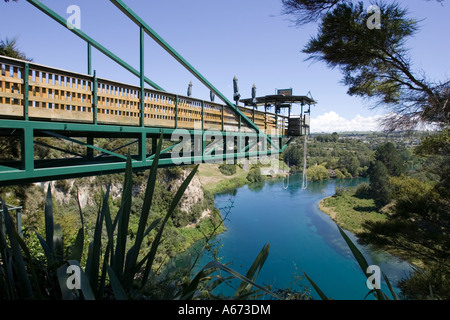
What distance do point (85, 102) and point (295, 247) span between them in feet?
64.3

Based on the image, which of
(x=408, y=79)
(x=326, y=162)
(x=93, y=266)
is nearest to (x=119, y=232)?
(x=93, y=266)

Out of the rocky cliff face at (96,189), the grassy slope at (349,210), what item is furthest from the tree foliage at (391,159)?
the rocky cliff face at (96,189)

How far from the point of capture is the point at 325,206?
104 feet

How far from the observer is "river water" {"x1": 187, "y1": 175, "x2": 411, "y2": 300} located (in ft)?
52.5

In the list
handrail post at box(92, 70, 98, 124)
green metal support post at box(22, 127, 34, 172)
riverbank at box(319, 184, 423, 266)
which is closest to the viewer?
green metal support post at box(22, 127, 34, 172)

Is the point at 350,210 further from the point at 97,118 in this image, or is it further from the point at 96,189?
the point at 97,118

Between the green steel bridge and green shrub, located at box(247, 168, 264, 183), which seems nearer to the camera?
the green steel bridge

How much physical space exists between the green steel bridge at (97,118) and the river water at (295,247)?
6.10 m

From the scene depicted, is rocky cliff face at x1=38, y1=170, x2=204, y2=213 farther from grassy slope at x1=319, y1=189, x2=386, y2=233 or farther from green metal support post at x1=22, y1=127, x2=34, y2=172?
grassy slope at x1=319, y1=189, x2=386, y2=233

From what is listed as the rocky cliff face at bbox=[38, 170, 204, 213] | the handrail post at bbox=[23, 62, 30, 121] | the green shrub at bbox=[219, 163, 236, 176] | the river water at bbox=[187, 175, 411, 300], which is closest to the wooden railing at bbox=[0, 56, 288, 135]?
the handrail post at bbox=[23, 62, 30, 121]

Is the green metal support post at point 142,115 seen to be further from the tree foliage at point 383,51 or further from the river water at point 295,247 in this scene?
the river water at point 295,247

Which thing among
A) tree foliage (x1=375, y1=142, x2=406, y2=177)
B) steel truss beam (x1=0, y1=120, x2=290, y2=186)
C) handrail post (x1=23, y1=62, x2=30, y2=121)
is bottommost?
tree foliage (x1=375, y1=142, x2=406, y2=177)

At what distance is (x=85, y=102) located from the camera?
10.8 ft

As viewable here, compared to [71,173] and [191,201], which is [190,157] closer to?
[71,173]
